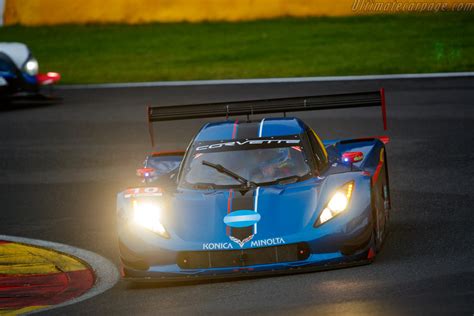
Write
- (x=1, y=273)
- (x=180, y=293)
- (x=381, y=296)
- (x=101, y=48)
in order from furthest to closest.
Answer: (x=101, y=48), (x=1, y=273), (x=180, y=293), (x=381, y=296)

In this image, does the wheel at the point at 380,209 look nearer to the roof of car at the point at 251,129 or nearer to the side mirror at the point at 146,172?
the roof of car at the point at 251,129

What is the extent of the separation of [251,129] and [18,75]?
12269 millimetres

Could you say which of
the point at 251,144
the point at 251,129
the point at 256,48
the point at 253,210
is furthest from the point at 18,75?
the point at 253,210

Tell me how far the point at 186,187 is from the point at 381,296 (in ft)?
8.74

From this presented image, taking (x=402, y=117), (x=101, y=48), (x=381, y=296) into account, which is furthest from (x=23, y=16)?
(x=381, y=296)

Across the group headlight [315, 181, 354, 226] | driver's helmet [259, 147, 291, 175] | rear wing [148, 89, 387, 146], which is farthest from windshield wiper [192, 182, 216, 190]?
rear wing [148, 89, 387, 146]

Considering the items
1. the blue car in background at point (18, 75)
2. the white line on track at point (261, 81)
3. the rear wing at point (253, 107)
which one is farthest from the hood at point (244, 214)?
the white line on track at point (261, 81)

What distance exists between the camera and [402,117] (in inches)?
783

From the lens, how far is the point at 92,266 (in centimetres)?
1110

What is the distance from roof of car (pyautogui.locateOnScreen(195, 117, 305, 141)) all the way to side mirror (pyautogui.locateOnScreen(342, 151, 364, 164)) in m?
0.44

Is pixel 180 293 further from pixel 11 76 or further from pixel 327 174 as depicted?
pixel 11 76

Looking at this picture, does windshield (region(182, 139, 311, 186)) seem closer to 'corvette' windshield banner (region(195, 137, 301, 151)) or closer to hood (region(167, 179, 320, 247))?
'corvette' windshield banner (region(195, 137, 301, 151))

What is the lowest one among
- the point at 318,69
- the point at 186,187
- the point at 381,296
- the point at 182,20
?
the point at 381,296

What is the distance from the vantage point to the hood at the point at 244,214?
396 inches
